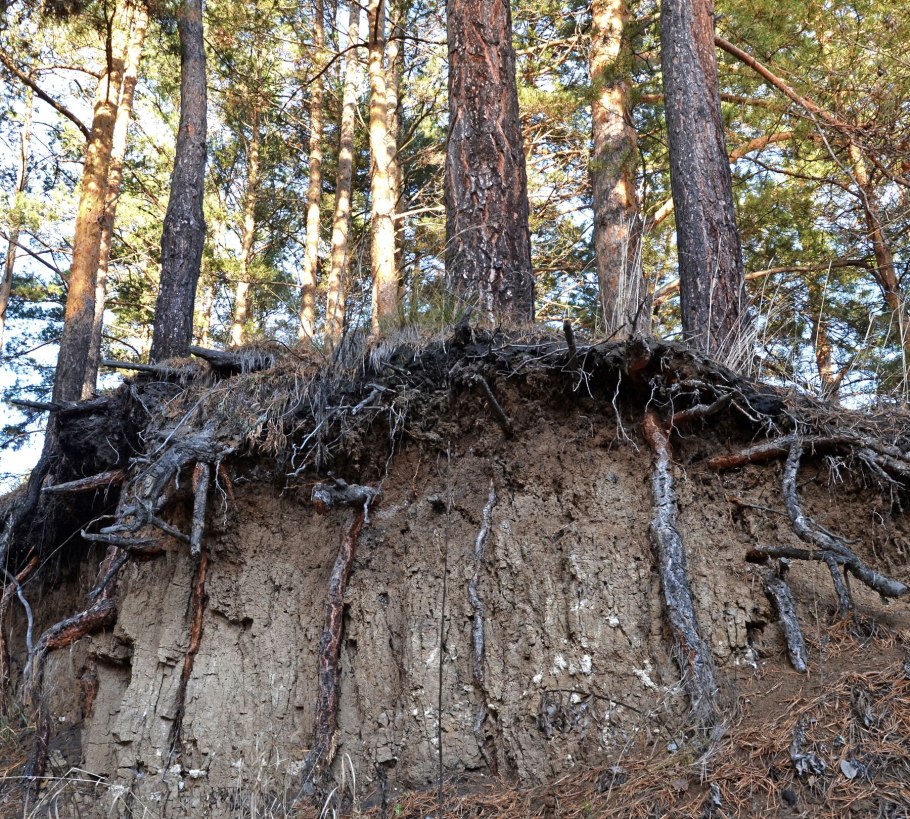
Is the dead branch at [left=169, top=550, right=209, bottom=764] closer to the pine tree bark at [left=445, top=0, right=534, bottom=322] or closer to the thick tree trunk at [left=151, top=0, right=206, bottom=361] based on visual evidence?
the pine tree bark at [left=445, top=0, right=534, bottom=322]

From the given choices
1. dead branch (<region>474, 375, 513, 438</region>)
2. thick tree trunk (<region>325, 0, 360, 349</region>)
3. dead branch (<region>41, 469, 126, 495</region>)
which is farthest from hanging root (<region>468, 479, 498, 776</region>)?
thick tree trunk (<region>325, 0, 360, 349</region>)

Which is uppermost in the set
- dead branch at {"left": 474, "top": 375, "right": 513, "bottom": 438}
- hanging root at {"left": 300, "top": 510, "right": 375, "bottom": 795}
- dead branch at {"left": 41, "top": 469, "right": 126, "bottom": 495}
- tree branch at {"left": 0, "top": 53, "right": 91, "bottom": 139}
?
tree branch at {"left": 0, "top": 53, "right": 91, "bottom": 139}

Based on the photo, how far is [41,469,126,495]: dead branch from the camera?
591 centimetres

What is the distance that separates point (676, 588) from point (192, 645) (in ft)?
9.97

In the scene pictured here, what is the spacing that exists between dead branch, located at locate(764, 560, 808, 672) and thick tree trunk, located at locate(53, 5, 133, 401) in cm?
868

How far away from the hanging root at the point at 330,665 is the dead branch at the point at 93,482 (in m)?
2.20

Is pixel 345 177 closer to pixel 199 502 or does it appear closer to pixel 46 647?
pixel 199 502

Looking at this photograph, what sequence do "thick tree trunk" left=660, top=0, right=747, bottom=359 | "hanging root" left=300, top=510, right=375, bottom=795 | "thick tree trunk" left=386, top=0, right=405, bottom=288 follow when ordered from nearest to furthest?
"hanging root" left=300, top=510, right=375, bottom=795
"thick tree trunk" left=660, top=0, right=747, bottom=359
"thick tree trunk" left=386, top=0, right=405, bottom=288

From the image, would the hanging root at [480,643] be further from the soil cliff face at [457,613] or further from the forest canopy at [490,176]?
the forest canopy at [490,176]

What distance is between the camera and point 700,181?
6836mm

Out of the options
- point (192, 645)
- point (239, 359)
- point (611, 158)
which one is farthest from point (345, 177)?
point (192, 645)

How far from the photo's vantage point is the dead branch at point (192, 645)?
476 cm

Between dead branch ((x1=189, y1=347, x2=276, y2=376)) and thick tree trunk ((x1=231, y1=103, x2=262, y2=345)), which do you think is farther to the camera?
thick tree trunk ((x1=231, y1=103, x2=262, y2=345))

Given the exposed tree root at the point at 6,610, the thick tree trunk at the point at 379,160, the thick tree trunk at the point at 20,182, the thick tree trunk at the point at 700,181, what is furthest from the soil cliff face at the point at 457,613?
the thick tree trunk at the point at 20,182
